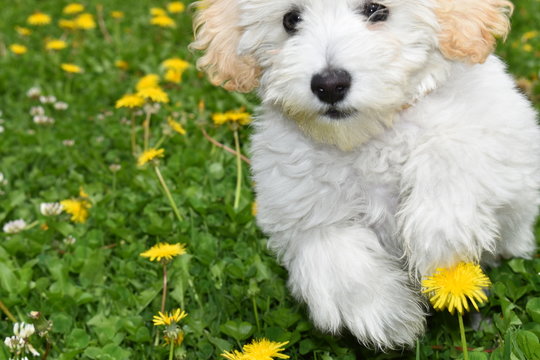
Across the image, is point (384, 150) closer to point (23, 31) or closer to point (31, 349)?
→ point (31, 349)

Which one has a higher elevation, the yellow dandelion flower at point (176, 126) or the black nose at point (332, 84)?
the black nose at point (332, 84)

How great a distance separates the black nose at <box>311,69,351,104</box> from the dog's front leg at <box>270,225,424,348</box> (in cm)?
62

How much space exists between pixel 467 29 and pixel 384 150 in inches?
24.1

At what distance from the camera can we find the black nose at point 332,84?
301cm

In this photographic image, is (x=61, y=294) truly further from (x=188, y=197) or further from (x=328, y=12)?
(x=328, y=12)

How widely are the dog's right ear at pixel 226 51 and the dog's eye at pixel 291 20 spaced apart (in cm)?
34

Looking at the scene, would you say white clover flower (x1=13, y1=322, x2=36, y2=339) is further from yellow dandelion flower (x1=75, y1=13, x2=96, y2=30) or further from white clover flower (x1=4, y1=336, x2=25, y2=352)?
yellow dandelion flower (x1=75, y1=13, x2=96, y2=30)

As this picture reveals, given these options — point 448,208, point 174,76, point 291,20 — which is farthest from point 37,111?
point 448,208

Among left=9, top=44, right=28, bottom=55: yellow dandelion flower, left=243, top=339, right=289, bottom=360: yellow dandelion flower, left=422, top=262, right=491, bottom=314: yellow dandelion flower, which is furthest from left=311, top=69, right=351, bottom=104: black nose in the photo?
left=9, top=44, right=28, bottom=55: yellow dandelion flower

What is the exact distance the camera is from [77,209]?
16.0ft

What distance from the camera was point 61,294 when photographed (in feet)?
13.2

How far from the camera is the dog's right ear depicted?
383 centimetres

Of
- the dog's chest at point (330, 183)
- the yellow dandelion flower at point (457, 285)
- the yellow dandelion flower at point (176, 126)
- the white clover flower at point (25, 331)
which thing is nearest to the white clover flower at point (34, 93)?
the yellow dandelion flower at point (176, 126)

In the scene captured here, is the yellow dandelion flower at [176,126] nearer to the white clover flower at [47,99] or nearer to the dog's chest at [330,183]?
the white clover flower at [47,99]
